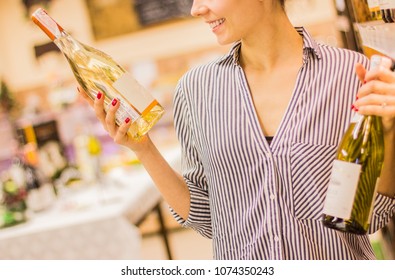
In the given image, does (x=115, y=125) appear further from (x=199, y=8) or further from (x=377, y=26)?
(x=377, y=26)

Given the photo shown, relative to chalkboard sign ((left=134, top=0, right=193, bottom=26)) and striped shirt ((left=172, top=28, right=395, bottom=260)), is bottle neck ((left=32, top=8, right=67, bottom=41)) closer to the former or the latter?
striped shirt ((left=172, top=28, right=395, bottom=260))

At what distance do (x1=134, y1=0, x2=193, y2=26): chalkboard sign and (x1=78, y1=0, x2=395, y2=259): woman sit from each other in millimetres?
4645

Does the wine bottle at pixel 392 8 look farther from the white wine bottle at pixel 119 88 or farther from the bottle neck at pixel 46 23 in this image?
the bottle neck at pixel 46 23

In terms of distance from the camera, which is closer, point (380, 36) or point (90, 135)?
point (380, 36)

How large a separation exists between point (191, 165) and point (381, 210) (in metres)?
0.43

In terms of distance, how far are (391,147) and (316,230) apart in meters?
0.25

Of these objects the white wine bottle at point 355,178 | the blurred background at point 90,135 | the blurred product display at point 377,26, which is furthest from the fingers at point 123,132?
the blurred background at point 90,135

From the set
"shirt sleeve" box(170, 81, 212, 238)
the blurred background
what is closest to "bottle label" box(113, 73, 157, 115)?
"shirt sleeve" box(170, 81, 212, 238)

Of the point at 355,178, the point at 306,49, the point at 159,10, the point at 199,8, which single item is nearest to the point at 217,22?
the point at 199,8

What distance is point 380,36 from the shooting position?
1.22 metres

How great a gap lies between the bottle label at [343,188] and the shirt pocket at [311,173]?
7.7 inches

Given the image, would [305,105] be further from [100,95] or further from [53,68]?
[53,68]

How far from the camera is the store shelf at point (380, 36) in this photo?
1.10 m
